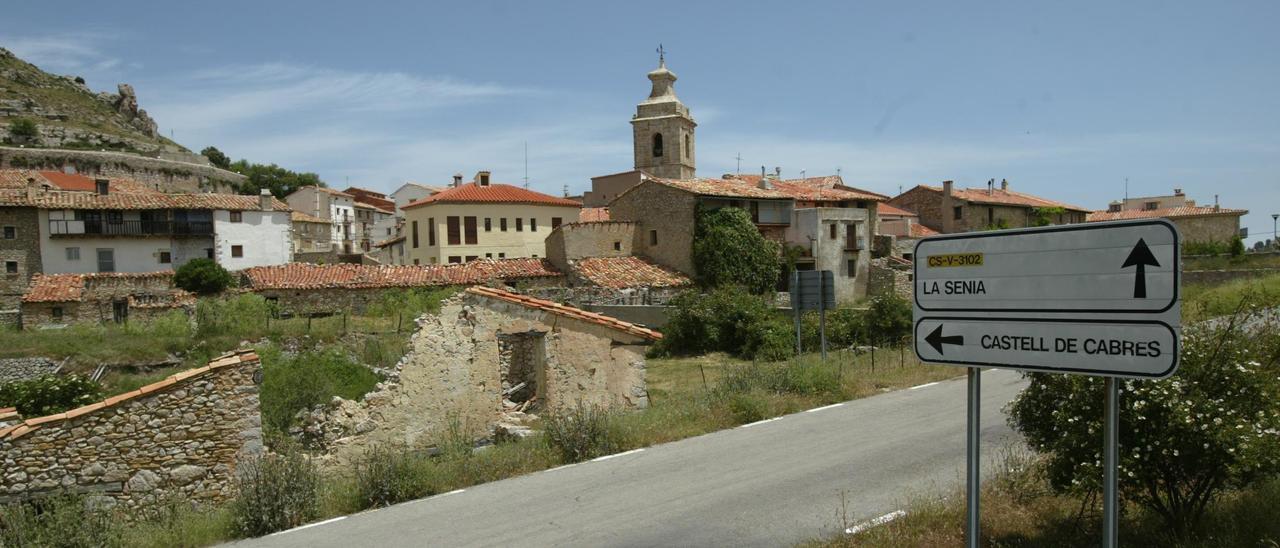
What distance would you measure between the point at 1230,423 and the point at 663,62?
59555 millimetres

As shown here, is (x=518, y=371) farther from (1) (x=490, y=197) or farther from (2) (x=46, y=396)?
(1) (x=490, y=197)

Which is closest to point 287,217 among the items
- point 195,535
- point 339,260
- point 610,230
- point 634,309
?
point 339,260

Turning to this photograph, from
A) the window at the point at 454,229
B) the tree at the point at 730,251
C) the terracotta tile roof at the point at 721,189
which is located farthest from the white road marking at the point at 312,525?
the window at the point at 454,229

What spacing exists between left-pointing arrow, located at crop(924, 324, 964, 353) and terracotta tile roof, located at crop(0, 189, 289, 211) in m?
51.3

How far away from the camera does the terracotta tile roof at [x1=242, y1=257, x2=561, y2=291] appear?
116 ft

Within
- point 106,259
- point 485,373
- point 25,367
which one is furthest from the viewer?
point 106,259

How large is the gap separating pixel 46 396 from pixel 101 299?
23501mm

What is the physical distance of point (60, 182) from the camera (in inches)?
2372

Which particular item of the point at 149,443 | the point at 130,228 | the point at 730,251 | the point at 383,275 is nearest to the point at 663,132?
the point at 730,251

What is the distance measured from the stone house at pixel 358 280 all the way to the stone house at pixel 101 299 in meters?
3.49

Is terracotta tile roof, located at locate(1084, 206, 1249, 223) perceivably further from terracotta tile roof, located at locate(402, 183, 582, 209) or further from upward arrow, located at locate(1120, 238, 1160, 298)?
upward arrow, located at locate(1120, 238, 1160, 298)

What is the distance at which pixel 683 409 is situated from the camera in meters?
12.8

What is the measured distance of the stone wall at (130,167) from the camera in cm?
6981

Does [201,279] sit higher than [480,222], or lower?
lower
